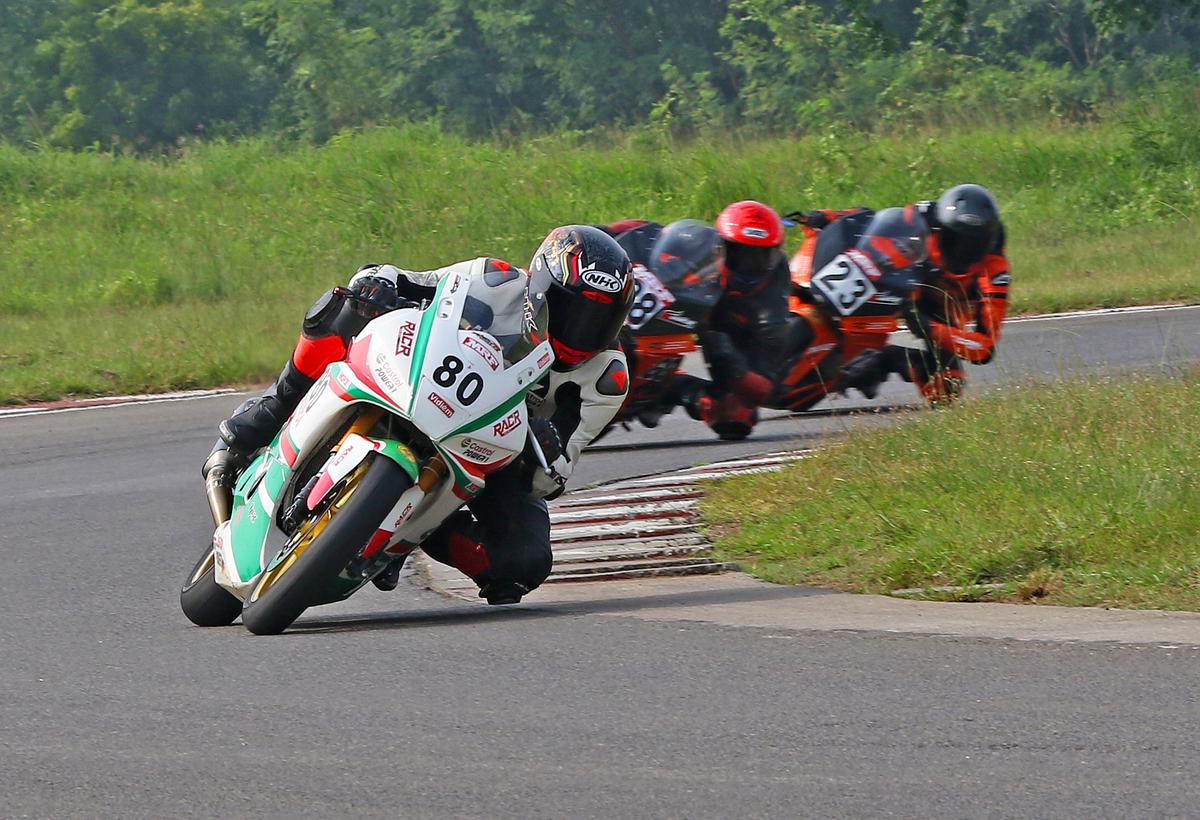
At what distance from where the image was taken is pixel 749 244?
36.9 feet

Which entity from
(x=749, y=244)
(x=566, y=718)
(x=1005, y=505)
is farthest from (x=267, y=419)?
(x=749, y=244)

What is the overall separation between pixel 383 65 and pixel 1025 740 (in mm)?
40207

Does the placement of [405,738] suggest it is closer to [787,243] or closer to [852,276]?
[852,276]

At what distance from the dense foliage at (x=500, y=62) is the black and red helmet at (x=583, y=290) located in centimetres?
A: 3102

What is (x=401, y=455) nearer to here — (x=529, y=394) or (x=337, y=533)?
(x=337, y=533)

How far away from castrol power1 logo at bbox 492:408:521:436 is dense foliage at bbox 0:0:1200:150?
32038 mm

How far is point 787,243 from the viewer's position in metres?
21.3

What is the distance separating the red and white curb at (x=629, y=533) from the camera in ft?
25.1

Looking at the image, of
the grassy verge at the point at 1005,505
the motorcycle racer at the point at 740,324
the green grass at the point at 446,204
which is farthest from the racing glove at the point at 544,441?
the green grass at the point at 446,204

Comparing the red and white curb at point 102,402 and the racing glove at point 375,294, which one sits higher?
the racing glove at point 375,294

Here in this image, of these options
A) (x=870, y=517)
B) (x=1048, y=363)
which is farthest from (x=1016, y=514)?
(x=1048, y=363)

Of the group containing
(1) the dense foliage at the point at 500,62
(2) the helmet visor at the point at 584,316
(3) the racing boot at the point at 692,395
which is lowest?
(1) the dense foliage at the point at 500,62

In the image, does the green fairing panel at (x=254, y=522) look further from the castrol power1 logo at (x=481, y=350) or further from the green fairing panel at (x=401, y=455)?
the castrol power1 logo at (x=481, y=350)

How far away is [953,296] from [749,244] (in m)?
1.47
